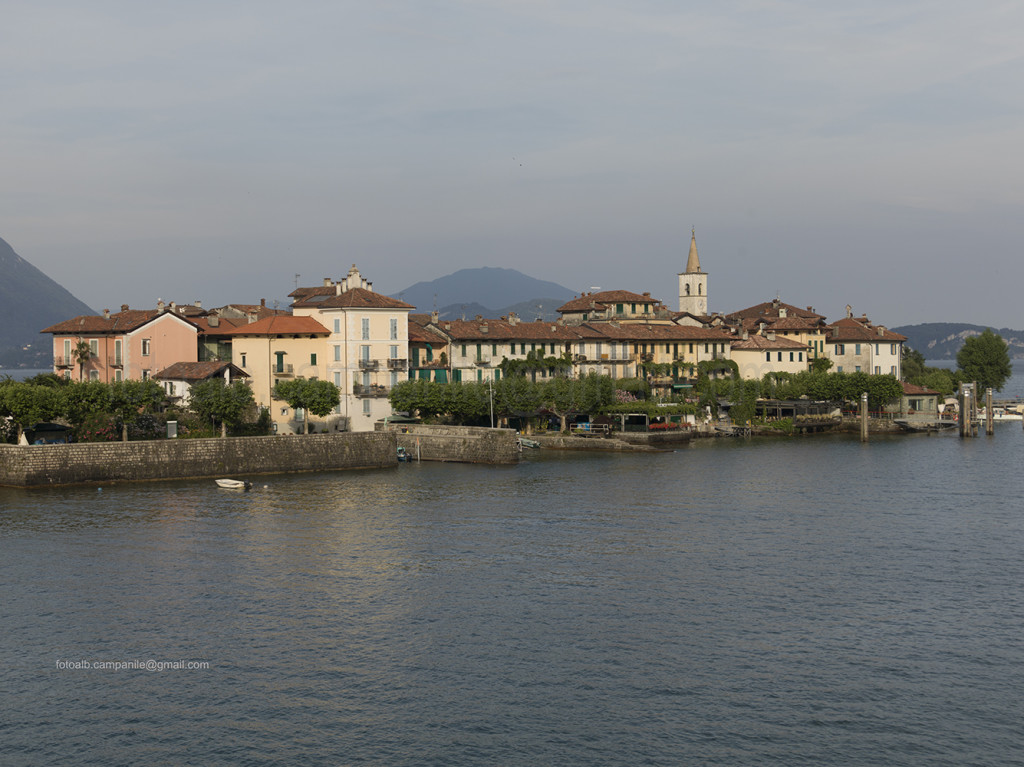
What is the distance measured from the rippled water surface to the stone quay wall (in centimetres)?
1986

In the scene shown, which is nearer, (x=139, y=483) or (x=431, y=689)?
(x=431, y=689)

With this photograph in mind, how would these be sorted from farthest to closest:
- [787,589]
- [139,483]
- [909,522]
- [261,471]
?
[261,471] → [139,483] → [909,522] → [787,589]

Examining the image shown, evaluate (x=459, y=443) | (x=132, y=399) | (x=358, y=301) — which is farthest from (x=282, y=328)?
(x=459, y=443)

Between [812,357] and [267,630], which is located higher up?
[812,357]

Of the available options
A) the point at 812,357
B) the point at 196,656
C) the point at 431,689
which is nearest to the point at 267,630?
the point at 196,656

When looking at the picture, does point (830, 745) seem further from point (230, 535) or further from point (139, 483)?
point (139, 483)

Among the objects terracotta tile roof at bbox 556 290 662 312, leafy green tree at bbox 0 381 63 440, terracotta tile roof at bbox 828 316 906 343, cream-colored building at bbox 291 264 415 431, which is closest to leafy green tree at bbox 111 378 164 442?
leafy green tree at bbox 0 381 63 440

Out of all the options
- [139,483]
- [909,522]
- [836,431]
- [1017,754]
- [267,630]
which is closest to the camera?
[1017,754]

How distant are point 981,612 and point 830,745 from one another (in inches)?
513

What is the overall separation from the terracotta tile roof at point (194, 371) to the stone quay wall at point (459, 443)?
1425 cm

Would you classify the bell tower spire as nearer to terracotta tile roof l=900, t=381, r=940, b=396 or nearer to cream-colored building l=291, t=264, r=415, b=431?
terracotta tile roof l=900, t=381, r=940, b=396

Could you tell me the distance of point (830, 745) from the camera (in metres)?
25.2

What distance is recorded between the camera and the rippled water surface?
25.7 m

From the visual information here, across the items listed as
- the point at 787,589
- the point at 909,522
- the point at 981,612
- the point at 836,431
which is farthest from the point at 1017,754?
the point at 836,431
